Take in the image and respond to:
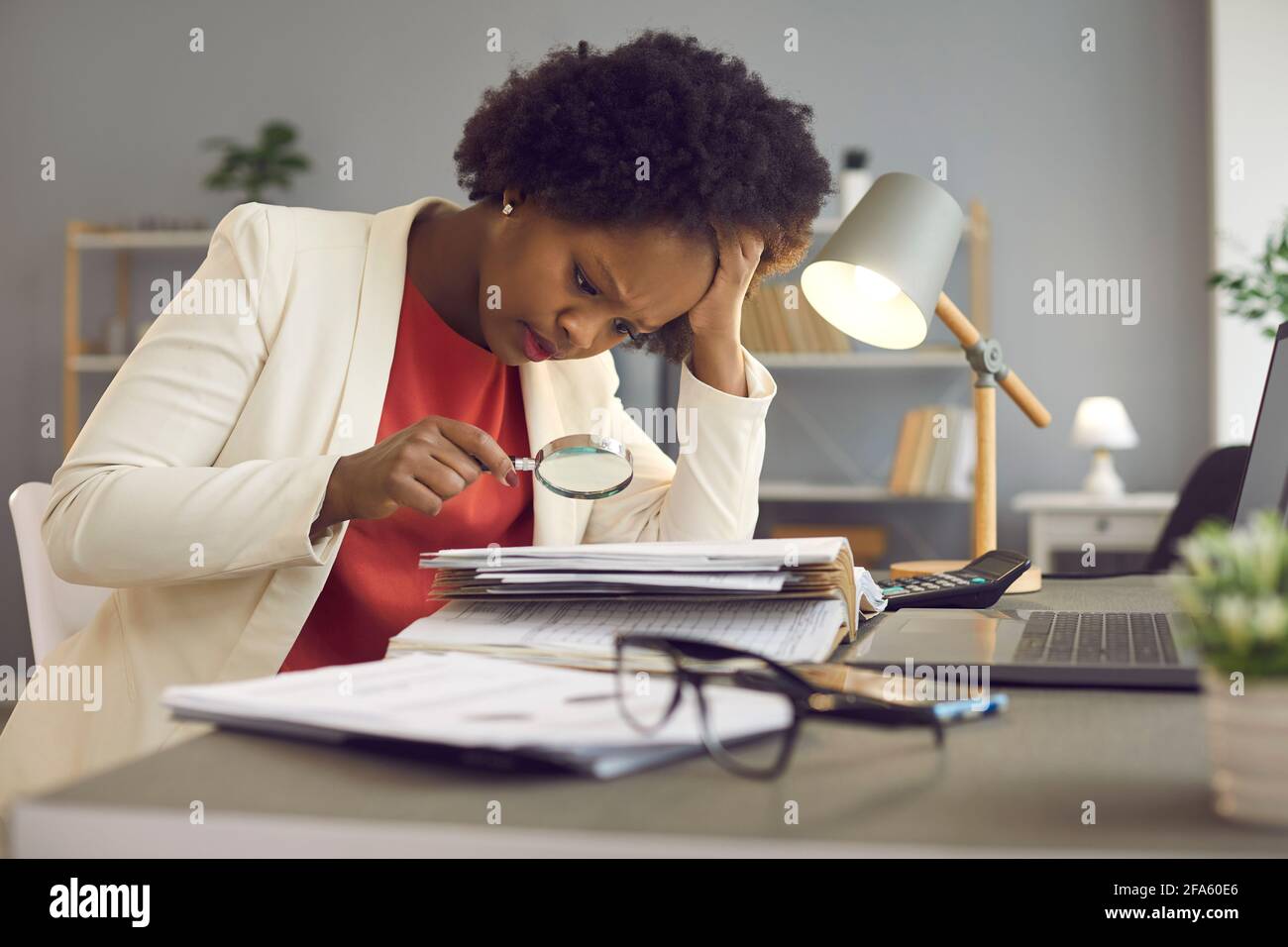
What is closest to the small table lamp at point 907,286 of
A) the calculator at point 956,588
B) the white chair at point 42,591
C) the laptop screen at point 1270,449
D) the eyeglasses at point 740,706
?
the calculator at point 956,588

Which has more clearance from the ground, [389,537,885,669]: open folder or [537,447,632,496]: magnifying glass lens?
[537,447,632,496]: magnifying glass lens

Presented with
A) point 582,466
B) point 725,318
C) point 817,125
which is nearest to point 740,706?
point 582,466

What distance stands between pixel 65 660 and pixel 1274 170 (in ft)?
11.2

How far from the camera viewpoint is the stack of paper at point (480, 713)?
48 cm

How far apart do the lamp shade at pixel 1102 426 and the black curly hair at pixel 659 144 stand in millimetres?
2252

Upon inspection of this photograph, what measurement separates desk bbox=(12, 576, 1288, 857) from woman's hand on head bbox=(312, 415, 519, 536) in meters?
0.32

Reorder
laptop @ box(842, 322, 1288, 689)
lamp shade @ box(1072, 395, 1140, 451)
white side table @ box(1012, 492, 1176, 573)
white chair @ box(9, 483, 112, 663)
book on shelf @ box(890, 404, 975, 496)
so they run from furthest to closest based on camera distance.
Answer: book on shelf @ box(890, 404, 975, 496) < lamp shade @ box(1072, 395, 1140, 451) < white side table @ box(1012, 492, 1176, 573) < white chair @ box(9, 483, 112, 663) < laptop @ box(842, 322, 1288, 689)

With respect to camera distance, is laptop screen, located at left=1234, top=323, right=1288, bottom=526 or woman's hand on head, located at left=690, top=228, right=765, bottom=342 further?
woman's hand on head, located at left=690, top=228, right=765, bottom=342

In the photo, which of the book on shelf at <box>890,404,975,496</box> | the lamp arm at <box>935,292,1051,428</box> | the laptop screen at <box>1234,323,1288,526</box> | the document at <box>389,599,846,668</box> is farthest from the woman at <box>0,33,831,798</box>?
the book on shelf at <box>890,404,975,496</box>

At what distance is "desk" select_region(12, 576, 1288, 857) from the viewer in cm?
41

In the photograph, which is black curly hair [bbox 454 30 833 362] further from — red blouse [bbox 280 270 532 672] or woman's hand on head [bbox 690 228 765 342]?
red blouse [bbox 280 270 532 672]

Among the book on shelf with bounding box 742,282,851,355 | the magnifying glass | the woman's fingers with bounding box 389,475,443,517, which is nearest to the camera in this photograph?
the woman's fingers with bounding box 389,475,443,517

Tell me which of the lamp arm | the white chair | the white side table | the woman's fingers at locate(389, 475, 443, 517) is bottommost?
the white side table
